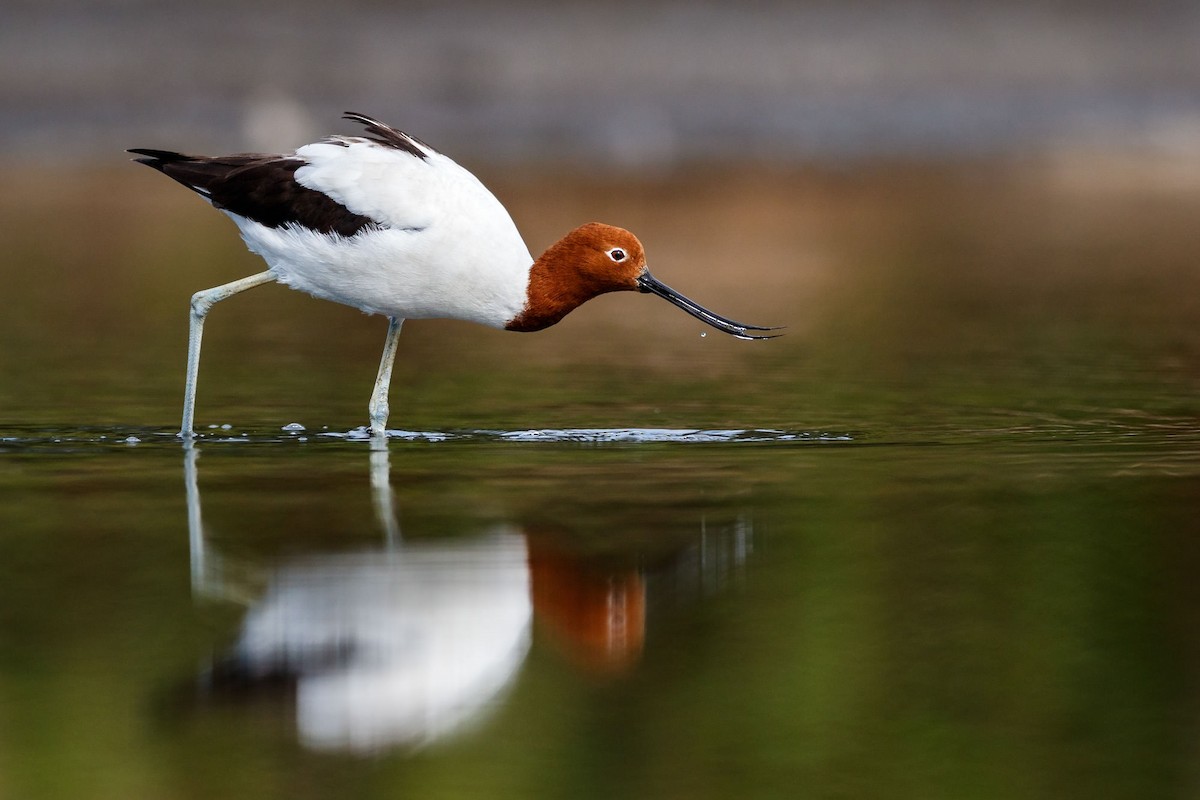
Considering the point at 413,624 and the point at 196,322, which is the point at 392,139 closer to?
the point at 196,322

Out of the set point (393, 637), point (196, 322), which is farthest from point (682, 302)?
point (393, 637)

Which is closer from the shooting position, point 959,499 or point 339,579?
point 339,579

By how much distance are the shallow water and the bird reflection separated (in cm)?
2

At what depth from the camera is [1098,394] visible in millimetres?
10578

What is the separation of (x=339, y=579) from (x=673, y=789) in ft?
6.53

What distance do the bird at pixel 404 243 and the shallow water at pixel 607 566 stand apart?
0.63 meters

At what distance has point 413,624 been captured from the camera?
5793 mm

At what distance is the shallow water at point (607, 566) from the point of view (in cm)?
484

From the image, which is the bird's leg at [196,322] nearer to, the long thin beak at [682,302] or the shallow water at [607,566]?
the shallow water at [607,566]

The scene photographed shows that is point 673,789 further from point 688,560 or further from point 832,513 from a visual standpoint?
point 832,513

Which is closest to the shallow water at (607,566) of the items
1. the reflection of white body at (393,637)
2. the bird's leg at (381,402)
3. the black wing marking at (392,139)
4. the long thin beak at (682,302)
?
the reflection of white body at (393,637)

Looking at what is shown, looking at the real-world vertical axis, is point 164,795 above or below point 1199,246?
below

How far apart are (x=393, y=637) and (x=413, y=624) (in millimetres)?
131

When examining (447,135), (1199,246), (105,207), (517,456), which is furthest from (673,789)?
(447,135)
